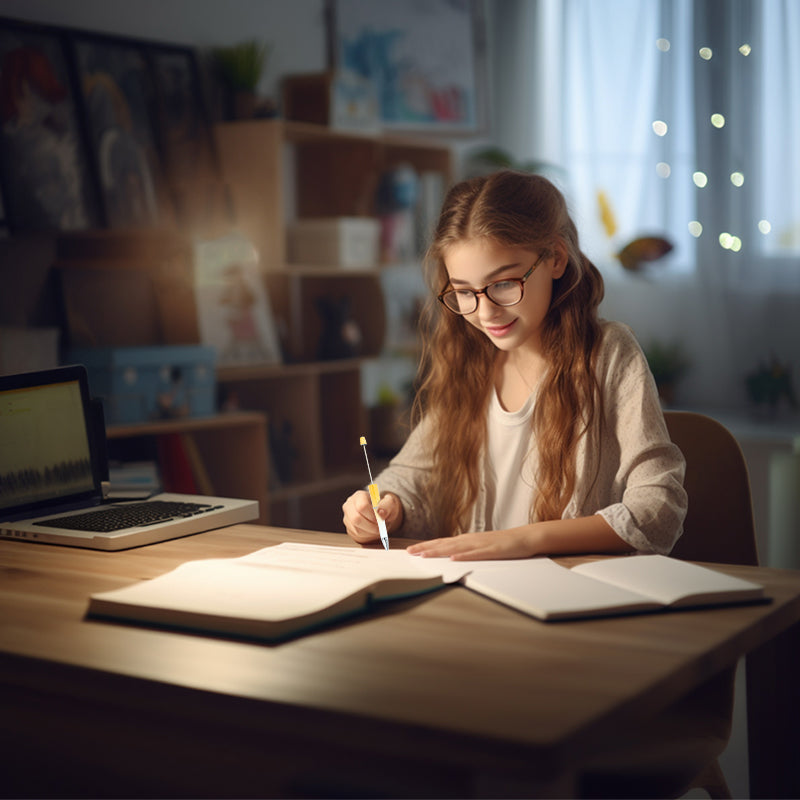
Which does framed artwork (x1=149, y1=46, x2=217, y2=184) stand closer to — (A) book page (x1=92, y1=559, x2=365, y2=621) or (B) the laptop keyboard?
(B) the laptop keyboard

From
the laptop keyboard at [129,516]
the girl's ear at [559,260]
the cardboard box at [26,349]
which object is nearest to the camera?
the laptop keyboard at [129,516]

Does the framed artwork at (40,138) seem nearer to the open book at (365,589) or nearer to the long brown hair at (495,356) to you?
the long brown hair at (495,356)

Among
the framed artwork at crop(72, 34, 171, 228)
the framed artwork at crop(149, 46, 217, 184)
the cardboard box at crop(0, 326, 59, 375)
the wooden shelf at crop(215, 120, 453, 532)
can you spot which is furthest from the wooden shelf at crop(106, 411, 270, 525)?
the framed artwork at crop(149, 46, 217, 184)

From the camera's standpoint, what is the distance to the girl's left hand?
128cm

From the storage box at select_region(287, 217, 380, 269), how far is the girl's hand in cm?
201

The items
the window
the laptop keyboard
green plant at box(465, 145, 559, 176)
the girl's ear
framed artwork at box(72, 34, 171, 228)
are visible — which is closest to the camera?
the laptop keyboard

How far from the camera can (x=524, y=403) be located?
5.62 feet

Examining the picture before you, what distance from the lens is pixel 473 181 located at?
5.52ft

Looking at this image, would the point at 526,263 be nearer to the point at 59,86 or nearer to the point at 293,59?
the point at 59,86

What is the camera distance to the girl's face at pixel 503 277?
61.4 inches

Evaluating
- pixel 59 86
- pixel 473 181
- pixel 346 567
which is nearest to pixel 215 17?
pixel 59 86

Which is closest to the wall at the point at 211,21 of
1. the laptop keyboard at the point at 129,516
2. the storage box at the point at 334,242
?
the storage box at the point at 334,242

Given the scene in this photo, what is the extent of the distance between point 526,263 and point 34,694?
92cm

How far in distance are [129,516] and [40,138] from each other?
1583 mm
